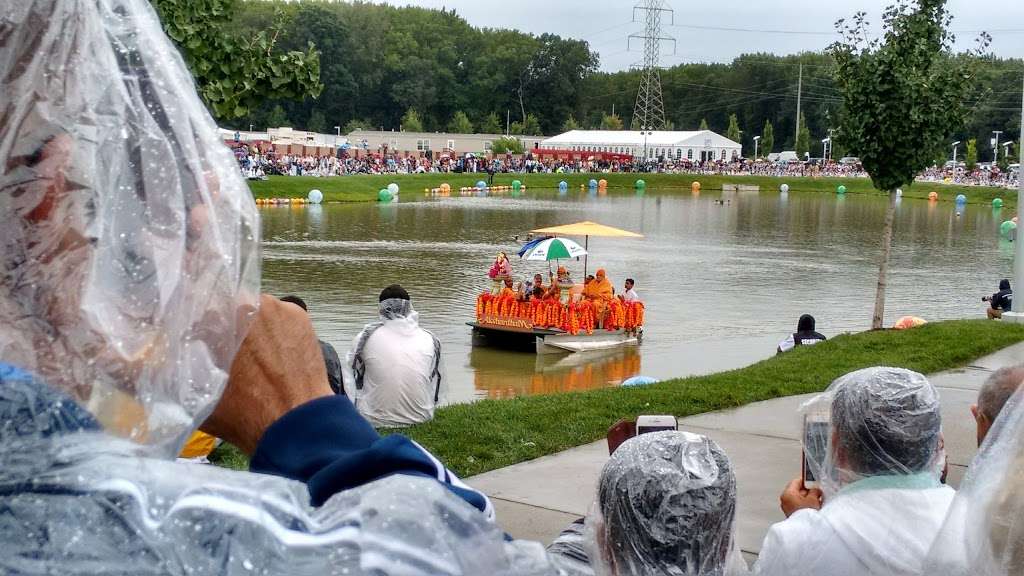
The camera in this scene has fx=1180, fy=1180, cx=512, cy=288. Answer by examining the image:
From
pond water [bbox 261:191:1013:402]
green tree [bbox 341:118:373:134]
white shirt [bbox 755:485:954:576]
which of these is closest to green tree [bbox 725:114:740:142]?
green tree [bbox 341:118:373:134]

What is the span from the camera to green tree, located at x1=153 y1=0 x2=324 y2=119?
6.98 m

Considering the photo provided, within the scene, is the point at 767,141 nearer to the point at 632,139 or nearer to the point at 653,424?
the point at 632,139

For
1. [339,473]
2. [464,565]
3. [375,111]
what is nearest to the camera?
[464,565]

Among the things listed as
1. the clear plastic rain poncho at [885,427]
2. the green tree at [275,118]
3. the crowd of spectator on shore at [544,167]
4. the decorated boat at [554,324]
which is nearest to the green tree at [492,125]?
the crowd of spectator on shore at [544,167]

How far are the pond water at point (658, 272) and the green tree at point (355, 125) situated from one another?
55504 millimetres

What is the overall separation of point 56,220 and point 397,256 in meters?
29.7

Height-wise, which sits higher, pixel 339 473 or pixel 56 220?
pixel 56 220

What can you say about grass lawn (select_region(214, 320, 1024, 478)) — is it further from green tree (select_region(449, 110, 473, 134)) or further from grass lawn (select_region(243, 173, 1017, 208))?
green tree (select_region(449, 110, 473, 134))

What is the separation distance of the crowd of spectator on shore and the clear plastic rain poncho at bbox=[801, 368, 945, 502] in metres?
52.1

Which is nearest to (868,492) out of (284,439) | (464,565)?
(284,439)

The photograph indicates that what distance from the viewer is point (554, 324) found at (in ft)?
61.8

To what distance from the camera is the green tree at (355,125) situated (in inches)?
4272

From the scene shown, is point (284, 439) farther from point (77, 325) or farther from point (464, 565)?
point (464, 565)

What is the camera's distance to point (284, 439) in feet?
5.08
